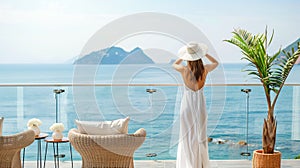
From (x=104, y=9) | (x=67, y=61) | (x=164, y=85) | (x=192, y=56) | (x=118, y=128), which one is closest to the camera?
(x=118, y=128)

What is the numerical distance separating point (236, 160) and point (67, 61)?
1286cm

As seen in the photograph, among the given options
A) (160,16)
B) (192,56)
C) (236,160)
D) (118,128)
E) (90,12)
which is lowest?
(236,160)

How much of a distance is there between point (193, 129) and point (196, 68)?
626mm

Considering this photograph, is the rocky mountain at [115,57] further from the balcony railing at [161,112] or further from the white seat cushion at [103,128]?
the balcony railing at [161,112]

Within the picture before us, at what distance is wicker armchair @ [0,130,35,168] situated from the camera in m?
4.47

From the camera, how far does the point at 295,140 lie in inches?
261

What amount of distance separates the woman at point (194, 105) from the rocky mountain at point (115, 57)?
1.87 ft

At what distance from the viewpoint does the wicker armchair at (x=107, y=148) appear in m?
4.20

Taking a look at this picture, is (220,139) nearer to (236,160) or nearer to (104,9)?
(236,160)

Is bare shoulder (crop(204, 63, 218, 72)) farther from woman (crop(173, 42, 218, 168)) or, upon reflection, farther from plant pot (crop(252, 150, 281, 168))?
plant pot (crop(252, 150, 281, 168))

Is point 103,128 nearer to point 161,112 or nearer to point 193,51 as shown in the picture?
point 193,51

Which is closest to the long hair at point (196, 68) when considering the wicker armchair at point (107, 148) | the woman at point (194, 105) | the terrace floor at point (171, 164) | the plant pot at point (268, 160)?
the woman at point (194, 105)

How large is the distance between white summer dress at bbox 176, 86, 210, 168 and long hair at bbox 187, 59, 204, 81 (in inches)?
5.6

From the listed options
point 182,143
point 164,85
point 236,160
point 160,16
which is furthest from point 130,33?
point 236,160
